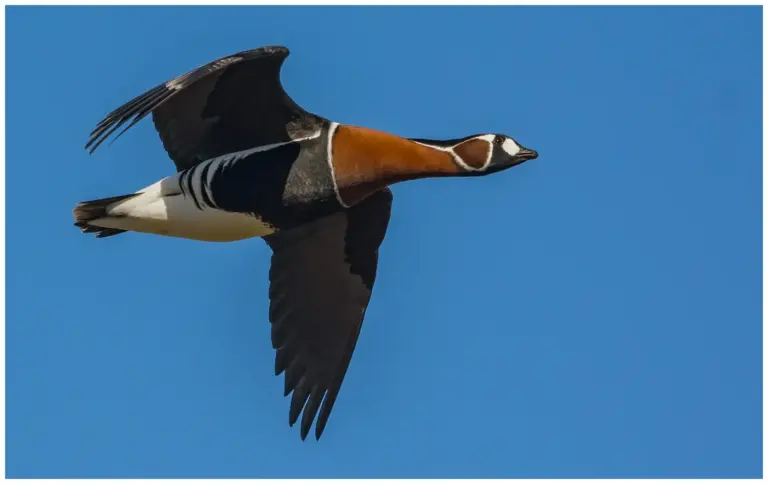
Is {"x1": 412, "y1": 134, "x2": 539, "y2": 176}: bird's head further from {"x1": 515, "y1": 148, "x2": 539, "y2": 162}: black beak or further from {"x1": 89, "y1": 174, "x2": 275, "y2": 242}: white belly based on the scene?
{"x1": 89, "y1": 174, "x2": 275, "y2": 242}: white belly

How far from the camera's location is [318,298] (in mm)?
15328

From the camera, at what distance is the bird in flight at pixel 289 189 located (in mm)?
14055

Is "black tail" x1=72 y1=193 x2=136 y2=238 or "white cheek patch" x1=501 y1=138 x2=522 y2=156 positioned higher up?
"white cheek patch" x1=501 y1=138 x2=522 y2=156

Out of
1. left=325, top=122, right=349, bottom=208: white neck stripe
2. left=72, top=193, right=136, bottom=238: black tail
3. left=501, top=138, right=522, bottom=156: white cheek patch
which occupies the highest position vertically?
left=501, top=138, right=522, bottom=156: white cheek patch

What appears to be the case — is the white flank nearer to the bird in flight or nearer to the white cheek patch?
the bird in flight

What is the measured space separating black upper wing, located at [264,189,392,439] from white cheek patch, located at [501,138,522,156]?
4.80 ft

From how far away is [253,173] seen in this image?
46.7ft

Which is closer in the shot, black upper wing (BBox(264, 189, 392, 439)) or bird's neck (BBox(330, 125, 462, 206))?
bird's neck (BBox(330, 125, 462, 206))

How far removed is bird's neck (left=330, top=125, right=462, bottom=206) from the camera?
14.0 metres

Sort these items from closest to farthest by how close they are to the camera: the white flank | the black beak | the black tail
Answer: the black beak
the white flank
the black tail

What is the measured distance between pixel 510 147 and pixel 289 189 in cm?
174

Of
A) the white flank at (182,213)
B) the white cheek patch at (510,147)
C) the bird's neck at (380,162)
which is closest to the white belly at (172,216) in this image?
the white flank at (182,213)

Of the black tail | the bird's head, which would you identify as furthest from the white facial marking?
the black tail

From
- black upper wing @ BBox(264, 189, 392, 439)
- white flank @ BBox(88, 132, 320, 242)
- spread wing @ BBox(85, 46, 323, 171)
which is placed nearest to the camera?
spread wing @ BBox(85, 46, 323, 171)
